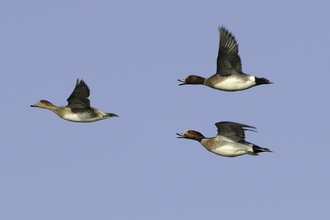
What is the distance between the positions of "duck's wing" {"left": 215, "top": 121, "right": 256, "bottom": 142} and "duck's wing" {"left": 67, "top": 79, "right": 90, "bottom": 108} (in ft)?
11.8

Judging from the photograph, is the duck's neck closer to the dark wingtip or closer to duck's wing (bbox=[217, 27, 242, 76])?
duck's wing (bbox=[217, 27, 242, 76])

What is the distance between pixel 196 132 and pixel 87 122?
280 cm

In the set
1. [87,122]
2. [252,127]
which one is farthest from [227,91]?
[87,122]

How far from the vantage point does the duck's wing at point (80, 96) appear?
20.9 meters

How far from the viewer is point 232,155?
19.6 metres

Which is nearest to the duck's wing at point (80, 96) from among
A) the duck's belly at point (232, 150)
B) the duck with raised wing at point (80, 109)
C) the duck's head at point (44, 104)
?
the duck with raised wing at point (80, 109)

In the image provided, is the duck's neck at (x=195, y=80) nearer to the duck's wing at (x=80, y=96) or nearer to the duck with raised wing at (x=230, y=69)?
the duck with raised wing at (x=230, y=69)

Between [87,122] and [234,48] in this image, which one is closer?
[234,48]

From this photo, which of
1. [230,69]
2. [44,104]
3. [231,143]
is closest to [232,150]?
[231,143]

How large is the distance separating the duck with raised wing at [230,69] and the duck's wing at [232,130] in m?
0.96

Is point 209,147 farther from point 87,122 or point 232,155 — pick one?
point 87,122

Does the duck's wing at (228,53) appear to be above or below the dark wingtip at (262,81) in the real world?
above

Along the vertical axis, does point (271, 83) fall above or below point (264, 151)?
above

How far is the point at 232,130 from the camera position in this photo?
1959cm
